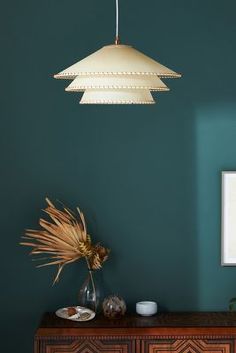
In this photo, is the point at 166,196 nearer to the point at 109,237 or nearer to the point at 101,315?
the point at 109,237

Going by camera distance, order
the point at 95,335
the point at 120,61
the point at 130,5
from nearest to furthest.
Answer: the point at 120,61, the point at 95,335, the point at 130,5

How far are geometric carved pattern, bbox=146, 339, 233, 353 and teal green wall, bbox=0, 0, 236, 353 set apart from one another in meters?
0.40

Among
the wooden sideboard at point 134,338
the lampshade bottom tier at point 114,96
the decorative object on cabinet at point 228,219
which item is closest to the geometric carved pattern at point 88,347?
the wooden sideboard at point 134,338

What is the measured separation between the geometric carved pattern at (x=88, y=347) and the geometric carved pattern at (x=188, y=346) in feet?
0.39

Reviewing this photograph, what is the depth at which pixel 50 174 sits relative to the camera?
468cm

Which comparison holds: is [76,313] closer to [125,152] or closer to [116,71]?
[125,152]

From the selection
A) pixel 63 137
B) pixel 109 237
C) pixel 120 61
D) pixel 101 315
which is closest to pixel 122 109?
pixel 63 137

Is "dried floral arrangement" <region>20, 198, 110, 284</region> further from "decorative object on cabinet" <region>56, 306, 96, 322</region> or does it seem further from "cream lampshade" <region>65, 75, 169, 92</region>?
"cream lampshade" <region>65, 75, 169, 92</region>

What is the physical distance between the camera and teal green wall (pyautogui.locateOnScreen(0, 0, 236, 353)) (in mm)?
4637

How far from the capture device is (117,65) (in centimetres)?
255

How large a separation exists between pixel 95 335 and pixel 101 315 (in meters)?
0.27

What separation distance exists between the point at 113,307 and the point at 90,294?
0.16 metres

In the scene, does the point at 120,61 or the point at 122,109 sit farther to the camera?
the point at 122,109

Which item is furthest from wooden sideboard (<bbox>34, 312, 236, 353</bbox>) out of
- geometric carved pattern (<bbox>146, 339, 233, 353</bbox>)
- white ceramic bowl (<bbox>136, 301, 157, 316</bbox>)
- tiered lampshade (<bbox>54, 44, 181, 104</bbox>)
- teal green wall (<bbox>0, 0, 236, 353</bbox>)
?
tiered lampshade (<bbox>54, 44, 181, 104</bbox>)
